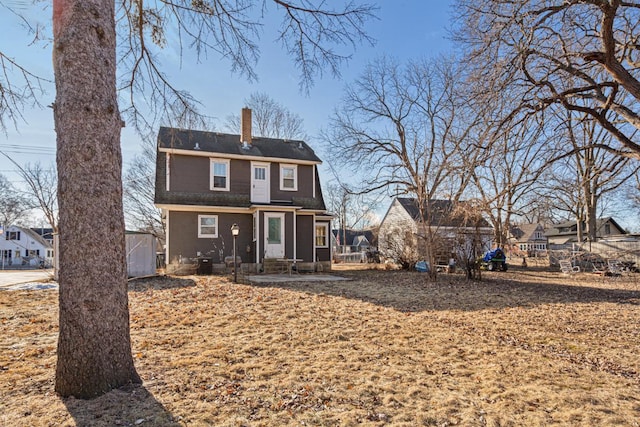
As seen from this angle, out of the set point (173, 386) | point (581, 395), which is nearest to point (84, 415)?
point (173, 386)

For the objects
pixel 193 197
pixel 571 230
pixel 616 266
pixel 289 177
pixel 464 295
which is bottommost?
pixel 464 295

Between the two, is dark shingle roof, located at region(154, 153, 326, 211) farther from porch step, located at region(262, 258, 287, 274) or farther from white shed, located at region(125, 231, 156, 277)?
porch step, located at region(262, 258, 287, 274)

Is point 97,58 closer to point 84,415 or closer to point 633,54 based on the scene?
point 84,415

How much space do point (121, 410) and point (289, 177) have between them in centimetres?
1499

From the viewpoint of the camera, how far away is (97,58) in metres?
3.23

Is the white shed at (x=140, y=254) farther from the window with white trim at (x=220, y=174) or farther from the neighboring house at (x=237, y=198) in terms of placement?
the window with white trim at (x=220, y=174)

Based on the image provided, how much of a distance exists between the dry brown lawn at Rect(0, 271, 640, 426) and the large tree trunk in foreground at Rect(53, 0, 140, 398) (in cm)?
29

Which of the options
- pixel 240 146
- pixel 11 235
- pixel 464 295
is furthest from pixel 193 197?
pixel 11 235

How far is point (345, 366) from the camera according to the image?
12.9 feet

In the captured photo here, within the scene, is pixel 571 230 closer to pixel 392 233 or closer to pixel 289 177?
pixel 392 233

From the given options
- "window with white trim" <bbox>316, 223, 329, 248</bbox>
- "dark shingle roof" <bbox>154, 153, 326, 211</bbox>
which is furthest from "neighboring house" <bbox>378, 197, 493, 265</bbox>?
"dark shingle roof" <bbox>154, 153, 326, 211</bbox>

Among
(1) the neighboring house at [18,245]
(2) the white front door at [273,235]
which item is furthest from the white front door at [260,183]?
(1) the neighboring house at [18,245]

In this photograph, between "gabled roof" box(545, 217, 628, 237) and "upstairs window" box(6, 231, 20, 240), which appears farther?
"upstairs window" box(6, 231, 20, 240)

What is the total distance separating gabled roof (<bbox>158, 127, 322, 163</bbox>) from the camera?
16.0 metres
